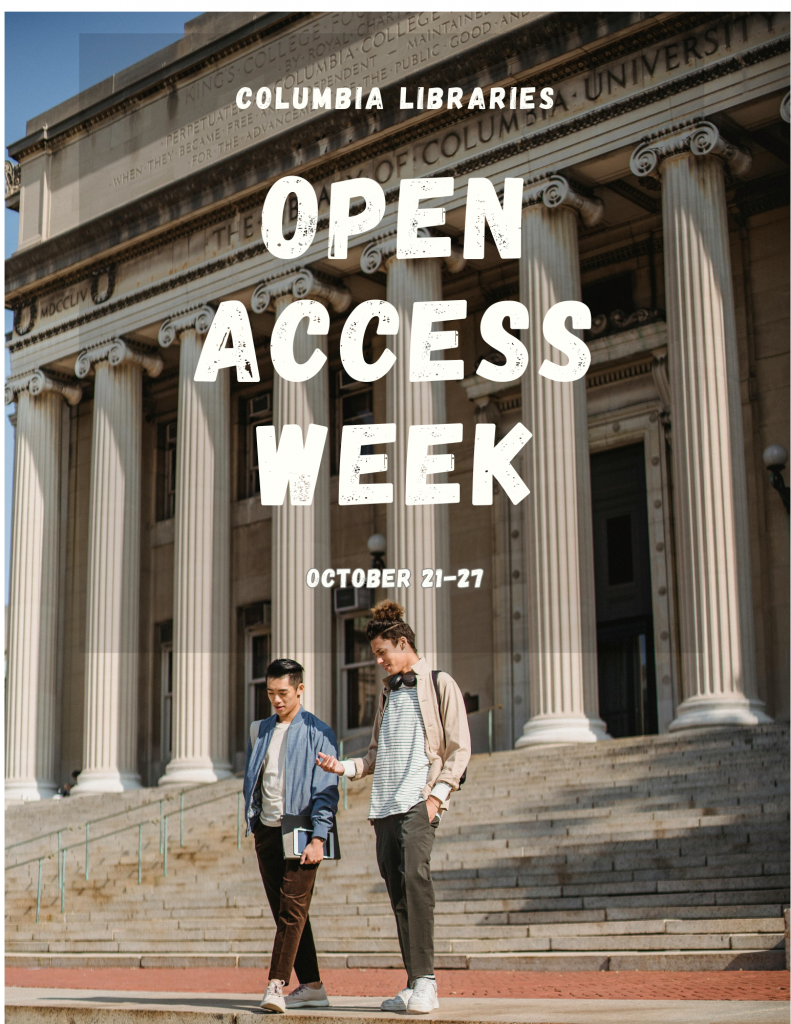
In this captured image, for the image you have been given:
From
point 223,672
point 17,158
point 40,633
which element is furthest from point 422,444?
point 17,158

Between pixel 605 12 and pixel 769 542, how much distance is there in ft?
28.1

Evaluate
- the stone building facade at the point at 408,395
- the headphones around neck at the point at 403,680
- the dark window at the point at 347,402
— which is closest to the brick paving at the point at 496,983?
the headphones around neck at the point at 403,680

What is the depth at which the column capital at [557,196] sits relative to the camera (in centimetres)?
2170

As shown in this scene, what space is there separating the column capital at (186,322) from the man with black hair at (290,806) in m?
19.3

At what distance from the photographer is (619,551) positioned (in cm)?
A: 2480

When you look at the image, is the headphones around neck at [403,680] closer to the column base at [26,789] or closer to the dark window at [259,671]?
the dark window at [259,671]

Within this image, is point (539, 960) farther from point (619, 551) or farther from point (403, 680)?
point (619, 551)

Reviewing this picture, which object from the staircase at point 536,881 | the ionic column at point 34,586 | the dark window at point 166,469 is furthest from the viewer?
the dark window at point 166,469

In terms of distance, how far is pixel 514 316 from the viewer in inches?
795

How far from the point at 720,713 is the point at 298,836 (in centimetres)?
1170

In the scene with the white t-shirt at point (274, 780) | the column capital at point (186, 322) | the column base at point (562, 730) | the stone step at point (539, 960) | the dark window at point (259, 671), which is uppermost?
the column capital at point (186, 322)

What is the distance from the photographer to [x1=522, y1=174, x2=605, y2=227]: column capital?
21.7m

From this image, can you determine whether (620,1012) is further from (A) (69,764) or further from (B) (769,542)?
(A) (69,764)

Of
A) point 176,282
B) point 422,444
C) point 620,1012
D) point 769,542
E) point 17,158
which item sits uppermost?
point 17,158
